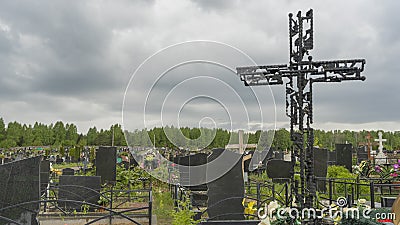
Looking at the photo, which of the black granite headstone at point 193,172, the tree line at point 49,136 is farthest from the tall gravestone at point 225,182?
the tree line at point 49,136

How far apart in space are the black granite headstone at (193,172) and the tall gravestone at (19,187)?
6.00 m

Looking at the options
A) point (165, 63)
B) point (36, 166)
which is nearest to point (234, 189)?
point (165, 63)

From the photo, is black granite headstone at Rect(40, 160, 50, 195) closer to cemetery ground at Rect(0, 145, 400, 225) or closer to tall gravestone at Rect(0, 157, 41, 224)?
cemetery ground at Rect(0, 145, 400, 225)

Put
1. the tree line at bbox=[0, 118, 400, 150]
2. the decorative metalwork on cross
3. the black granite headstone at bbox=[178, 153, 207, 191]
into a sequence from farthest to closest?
the tree line at bbox=[0, 118, 400, 150], the black granite headstone at bbox=[178, 153, 207, 191], the decorative metalwork on cross

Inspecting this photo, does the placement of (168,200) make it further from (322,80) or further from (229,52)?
(322,80)

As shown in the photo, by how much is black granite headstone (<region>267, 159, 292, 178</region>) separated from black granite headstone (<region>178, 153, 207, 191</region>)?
296 centimetres

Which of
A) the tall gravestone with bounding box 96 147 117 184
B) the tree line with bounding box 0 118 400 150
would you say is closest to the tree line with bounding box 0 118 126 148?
the tree line with bounding box 0 118 400 150

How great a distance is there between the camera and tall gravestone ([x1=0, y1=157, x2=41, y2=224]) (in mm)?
4375

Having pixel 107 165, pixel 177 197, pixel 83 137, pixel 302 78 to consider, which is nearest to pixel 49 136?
pixel 83 137

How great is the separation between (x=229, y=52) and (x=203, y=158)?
6890mm

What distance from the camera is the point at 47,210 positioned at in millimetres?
9305

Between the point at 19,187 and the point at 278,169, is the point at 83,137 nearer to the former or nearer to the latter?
the point at 278,169

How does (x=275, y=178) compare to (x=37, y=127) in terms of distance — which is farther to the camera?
(x=37, y=127)

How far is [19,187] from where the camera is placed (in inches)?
190
